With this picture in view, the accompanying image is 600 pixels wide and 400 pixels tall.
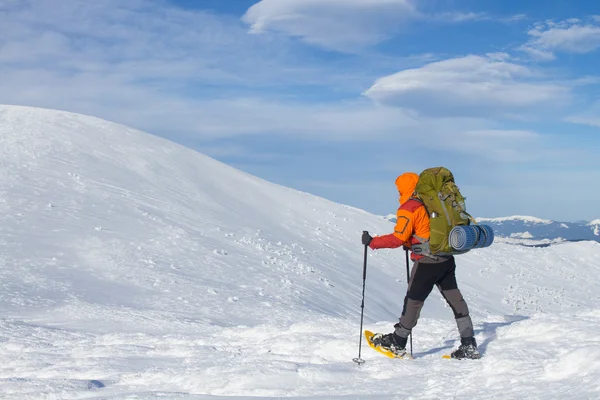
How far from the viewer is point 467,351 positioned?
700cm

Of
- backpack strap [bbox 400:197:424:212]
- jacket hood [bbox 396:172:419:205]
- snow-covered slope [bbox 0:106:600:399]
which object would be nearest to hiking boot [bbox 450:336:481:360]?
snow-covered slope [bbox 0:106:600:399]

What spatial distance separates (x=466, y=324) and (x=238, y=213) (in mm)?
22062

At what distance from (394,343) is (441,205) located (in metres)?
1.85

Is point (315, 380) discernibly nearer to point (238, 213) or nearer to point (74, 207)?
point (74, 207)

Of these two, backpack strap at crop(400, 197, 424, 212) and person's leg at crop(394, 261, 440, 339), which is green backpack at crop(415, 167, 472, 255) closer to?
backpack strap at crop(400, 197, 424, 212)

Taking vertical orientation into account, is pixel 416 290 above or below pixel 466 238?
below

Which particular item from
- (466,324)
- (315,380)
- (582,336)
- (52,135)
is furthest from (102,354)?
(52,135)

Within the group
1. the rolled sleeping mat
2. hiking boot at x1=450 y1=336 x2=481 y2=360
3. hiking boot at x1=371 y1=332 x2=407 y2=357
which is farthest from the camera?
hiking boot at x1=371 y1=332 x2=407 y2=357

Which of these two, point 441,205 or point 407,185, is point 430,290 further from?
point 407,185

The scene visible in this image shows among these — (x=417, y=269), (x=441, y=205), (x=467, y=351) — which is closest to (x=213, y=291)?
(x=417, y=269)

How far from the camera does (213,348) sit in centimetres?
867

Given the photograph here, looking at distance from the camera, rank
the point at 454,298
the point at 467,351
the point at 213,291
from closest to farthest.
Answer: the point at 467,351 < the point at 454,298 < the point at 213,291

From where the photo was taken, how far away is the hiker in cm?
691

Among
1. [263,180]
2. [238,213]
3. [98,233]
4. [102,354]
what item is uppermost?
[263,180]
